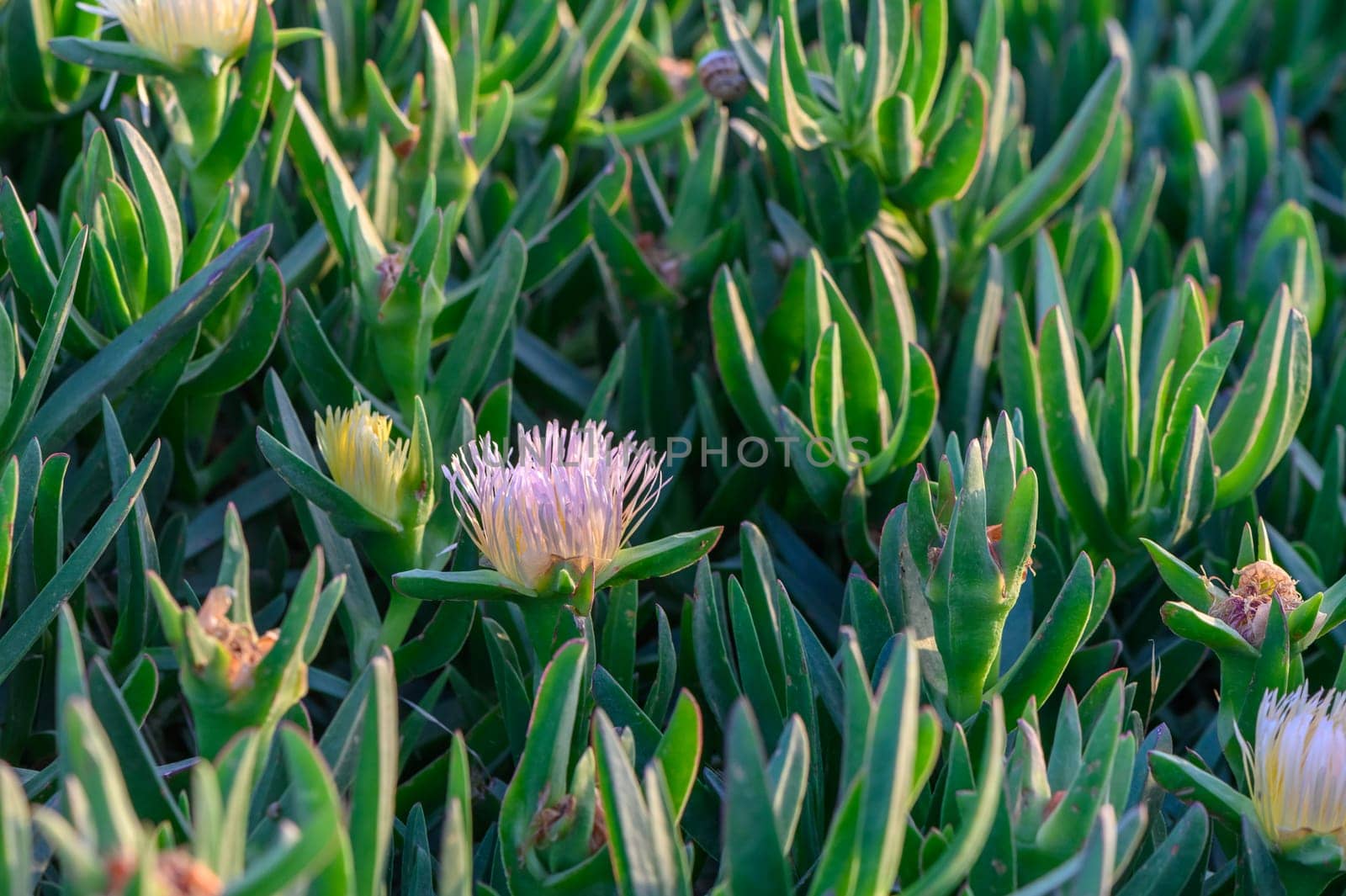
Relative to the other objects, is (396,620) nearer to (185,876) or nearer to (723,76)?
(185,876)

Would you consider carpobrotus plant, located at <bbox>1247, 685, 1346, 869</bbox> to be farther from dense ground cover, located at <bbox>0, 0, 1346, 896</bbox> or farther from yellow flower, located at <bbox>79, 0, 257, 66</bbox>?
yellow flower, located at <bbox>79, 0, 257, 66</bbox>

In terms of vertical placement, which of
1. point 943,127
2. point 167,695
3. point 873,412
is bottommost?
point 167,695

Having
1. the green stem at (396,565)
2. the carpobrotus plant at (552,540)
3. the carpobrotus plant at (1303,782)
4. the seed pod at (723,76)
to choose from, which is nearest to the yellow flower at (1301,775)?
the carpobrotus plant at (1303,782)

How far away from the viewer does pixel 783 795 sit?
486mm

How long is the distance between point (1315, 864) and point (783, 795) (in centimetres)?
23

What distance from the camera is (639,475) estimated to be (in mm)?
826

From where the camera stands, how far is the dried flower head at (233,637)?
485 millimetres

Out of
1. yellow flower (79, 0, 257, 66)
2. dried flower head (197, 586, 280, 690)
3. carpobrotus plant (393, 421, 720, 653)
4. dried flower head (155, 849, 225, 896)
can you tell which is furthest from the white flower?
yellow flower (79, 0, 257, 66)

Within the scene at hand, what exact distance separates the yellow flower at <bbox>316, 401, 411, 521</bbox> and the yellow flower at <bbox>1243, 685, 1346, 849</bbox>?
15.5 inches

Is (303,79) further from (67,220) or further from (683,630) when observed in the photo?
(683,630)

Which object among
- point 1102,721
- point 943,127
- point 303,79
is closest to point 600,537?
point 1102,721

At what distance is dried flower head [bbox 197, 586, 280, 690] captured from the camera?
0.49 metres

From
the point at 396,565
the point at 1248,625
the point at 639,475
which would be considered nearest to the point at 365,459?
the point at 396,565

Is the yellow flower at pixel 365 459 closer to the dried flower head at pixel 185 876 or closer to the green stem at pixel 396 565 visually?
the green stem at pixel 396 565
